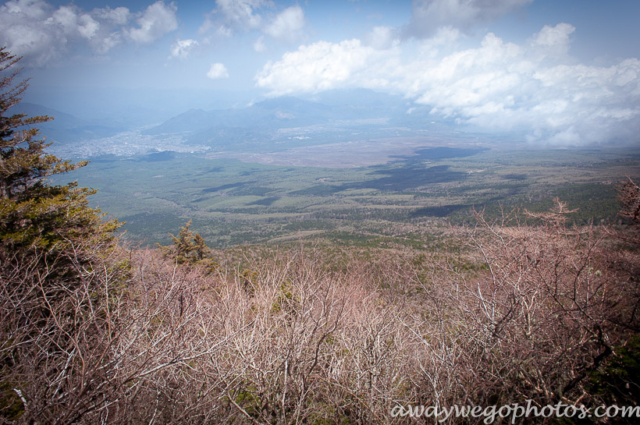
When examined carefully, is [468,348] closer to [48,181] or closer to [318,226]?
[48,181]

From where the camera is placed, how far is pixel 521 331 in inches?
211

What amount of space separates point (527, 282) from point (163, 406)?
7800 millimetres

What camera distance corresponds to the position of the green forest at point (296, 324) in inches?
149

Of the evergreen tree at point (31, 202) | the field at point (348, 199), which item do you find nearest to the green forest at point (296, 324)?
the evergreen tree at point (31, 202)

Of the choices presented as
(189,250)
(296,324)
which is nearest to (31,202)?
(296,324)

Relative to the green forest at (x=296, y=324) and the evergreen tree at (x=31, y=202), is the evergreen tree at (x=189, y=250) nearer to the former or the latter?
the green forest at (x=296, y=324)

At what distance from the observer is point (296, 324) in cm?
502

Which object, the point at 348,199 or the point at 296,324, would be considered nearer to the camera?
the point at 296,324

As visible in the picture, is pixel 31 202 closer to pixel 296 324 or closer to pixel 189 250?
pixel 296 324

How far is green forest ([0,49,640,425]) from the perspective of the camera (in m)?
3.78

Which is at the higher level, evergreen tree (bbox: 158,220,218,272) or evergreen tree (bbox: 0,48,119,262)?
evergreen tree (bbox: 0,48,119,262)

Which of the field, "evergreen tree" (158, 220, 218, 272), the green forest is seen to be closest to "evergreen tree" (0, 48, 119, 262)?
the green forest

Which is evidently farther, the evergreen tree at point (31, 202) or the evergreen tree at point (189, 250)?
the evergreen tree at point (189, 250)

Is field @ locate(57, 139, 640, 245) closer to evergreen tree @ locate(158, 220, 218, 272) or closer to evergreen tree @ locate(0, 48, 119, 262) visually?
evergreen tree @ locate(158, 220, 218, 272)
